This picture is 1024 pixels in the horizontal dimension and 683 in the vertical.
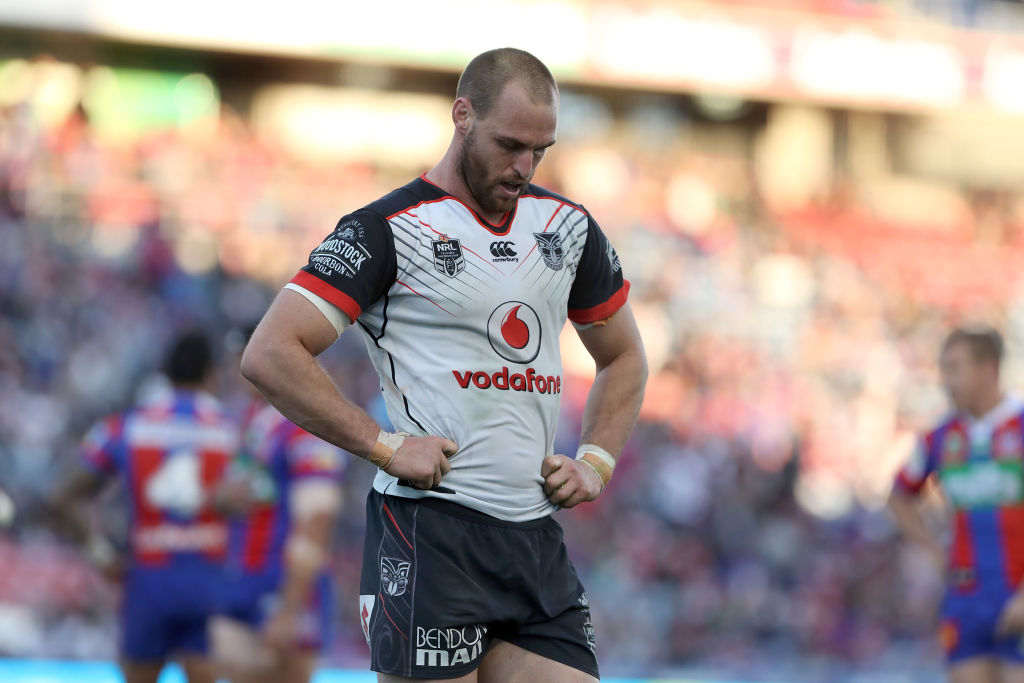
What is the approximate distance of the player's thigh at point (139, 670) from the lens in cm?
676

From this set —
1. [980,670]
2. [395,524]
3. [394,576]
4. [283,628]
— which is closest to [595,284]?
[395,524]

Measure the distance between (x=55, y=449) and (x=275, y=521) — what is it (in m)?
7.54

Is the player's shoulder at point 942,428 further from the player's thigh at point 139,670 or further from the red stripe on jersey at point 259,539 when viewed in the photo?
the player's thigh at point 139,670

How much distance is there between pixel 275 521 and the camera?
22.0 ft

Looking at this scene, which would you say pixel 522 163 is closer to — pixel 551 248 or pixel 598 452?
pixel 551 248

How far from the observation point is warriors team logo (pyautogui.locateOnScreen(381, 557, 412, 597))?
3.40 m

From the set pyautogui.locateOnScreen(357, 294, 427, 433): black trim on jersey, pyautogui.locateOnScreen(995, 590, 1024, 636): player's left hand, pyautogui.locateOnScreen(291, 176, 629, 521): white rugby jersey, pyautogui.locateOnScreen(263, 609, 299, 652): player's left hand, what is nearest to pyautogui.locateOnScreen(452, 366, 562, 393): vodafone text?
pyautogui.locateOnScreen(291, 176, 629, 521): white rugby jersey

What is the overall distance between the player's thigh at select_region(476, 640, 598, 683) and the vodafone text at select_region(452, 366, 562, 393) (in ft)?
2.43

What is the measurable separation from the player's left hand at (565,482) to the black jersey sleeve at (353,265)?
73 cm

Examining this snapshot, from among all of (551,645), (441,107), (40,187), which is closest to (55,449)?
(40,187)

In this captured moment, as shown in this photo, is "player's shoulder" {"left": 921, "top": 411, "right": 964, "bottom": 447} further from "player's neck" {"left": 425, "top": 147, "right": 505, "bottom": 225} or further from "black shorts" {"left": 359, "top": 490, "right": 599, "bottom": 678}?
"player's neck" {"left": 425, "top": 147, "right": 505, "bottom": 225}

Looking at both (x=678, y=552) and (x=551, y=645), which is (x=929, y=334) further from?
(x=551, y=645)

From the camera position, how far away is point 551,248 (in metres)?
3.64

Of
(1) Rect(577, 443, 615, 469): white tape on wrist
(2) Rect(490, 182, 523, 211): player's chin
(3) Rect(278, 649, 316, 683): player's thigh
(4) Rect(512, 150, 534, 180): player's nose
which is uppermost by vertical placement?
(4) Rect(512, 150, 534, 180): player's nose
